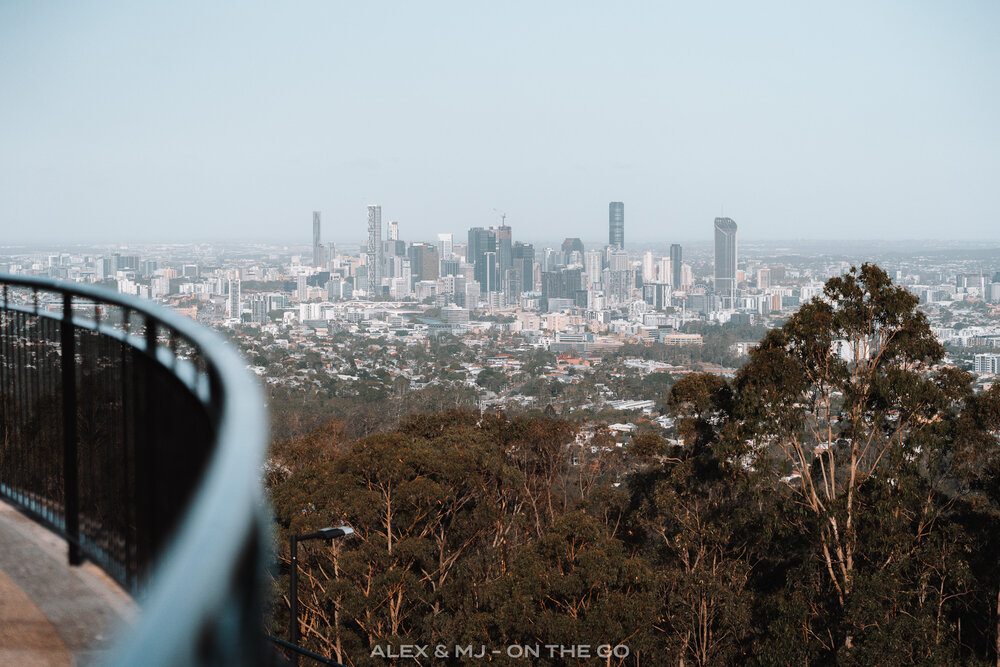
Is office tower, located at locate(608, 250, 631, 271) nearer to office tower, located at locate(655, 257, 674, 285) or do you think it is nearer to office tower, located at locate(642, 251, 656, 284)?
office tower, located at locate(642, 251, 656, 284)

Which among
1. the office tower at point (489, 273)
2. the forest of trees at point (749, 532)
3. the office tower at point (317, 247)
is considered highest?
the office tower at point (317, 247)

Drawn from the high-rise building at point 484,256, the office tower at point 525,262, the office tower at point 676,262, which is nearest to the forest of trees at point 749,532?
the high-rise building at point 484,256

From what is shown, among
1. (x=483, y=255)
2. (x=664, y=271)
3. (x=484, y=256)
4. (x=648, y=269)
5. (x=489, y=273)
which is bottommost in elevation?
(x=489, y=273)

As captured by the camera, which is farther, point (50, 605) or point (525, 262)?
point (525, 262)

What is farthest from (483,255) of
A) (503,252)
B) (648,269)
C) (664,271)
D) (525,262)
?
(664,271)

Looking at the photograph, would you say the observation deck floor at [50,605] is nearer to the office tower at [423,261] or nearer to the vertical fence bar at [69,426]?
the vertical fence bar at [69,426]

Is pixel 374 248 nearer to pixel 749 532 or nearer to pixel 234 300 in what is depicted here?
pixel 234 300

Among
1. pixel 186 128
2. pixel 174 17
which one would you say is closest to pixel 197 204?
pixel 186 128
